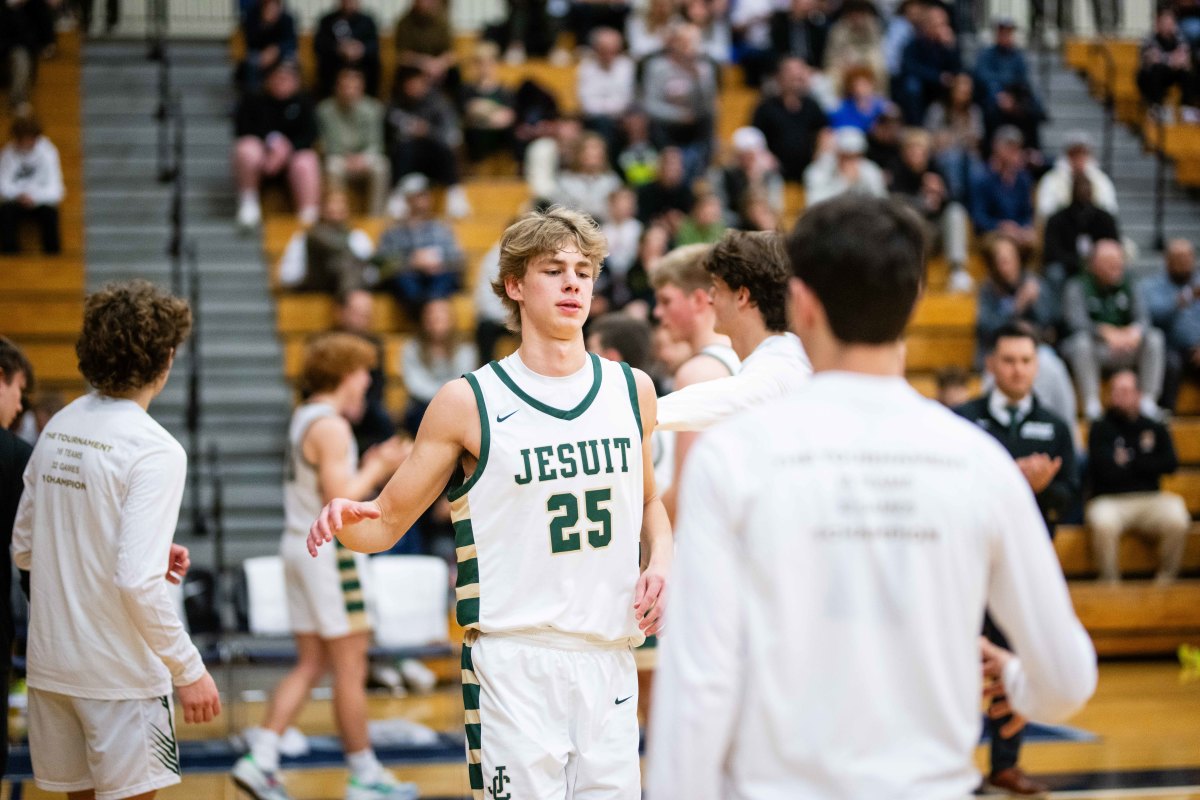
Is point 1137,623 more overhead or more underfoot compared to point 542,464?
more underfoot

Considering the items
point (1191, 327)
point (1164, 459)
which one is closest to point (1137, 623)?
point (1164, 459)

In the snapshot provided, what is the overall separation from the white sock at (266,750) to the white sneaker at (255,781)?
2cm

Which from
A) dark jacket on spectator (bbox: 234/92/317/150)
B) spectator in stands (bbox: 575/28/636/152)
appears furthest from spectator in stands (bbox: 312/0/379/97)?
spectator in stands (bbox: 575/28/636/152)

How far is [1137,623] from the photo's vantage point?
10.3 metres

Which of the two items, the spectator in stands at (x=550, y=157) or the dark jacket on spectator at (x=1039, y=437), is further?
the spectator in stands at (x=550, y=157)

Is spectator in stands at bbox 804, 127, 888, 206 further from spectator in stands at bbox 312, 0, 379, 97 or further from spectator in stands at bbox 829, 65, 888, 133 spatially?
spectator in stands at bbox 312, 0, 379, 97

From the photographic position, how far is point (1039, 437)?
6.88m

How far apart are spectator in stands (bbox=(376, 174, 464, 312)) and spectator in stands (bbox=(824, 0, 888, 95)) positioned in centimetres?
488

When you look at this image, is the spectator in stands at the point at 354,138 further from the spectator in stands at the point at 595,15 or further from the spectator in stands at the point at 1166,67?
the spectator in stands at the point at 1166,67

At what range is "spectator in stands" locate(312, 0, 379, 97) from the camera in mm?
13461

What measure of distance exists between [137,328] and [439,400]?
992 millimetres

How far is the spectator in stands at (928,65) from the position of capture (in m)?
14.4

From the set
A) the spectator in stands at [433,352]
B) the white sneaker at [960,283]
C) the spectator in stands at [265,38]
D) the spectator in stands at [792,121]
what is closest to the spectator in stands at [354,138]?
the spectator in stands at [265,38]

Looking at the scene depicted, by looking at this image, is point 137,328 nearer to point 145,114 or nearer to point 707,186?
point 707,186
